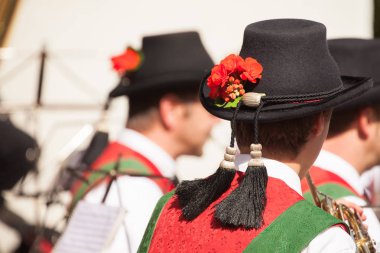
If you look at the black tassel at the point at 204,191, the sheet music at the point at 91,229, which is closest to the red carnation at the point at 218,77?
the black tassel at the point at 204,191

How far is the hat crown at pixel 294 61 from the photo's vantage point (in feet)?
8.64

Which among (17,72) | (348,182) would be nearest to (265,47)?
(348,182)

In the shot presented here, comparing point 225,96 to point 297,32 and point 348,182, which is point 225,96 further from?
point 348,182

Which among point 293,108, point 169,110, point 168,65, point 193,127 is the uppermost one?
point 293,108

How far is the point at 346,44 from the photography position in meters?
3.92

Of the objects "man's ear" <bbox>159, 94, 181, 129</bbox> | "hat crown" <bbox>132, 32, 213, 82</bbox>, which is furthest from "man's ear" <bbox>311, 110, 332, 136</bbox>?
"hat crown" <bbox>132, 32, 213, 82</bbox>

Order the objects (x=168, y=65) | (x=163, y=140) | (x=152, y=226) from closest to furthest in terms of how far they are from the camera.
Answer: (x=152, y=226) < (x=163, y=140) < (x=168, y=65)

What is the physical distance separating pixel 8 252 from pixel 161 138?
9.01ft

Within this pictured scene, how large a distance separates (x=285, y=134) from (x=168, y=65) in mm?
2137

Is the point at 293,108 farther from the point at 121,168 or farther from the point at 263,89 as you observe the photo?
the point at 121,168

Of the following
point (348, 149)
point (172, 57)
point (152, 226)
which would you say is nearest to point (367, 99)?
point (348, 149)

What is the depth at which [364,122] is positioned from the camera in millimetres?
3891

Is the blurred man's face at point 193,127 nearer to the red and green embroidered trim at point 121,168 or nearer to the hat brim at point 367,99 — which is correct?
the red and green embroidered trim at point 121,168

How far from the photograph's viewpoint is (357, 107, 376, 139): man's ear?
12.8 feet
